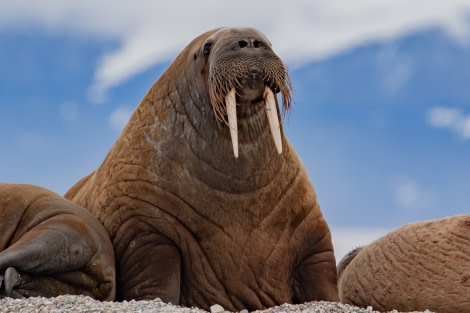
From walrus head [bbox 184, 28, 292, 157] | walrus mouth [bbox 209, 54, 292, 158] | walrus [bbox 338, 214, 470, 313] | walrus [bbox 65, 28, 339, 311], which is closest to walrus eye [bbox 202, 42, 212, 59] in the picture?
walrus [bbox 65, 28, 339, 311]

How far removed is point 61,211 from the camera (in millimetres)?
8516

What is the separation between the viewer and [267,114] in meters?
8.34

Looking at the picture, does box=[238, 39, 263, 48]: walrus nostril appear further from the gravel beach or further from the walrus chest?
the gravel beach

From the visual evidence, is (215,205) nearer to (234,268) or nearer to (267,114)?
(234,268)

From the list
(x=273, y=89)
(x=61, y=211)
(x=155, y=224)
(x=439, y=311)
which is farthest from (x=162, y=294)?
(x=439, y=311)

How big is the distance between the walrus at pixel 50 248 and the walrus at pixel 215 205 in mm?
339

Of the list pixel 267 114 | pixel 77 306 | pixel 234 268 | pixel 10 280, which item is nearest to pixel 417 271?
pixel 234 268

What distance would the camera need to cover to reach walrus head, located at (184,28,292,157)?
8164 millimetres

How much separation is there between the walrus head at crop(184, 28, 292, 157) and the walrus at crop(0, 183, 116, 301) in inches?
58.7

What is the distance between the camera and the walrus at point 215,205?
8438 millimetres

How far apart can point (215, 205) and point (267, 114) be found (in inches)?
37.4

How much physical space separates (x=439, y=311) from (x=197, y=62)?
3.29 meters

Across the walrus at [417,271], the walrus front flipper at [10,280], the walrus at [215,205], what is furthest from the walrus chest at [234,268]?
the walrus front flipper at [10,280]

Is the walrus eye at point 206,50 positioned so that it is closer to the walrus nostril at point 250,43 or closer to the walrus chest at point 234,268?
the walrus nostril at point 250,43
